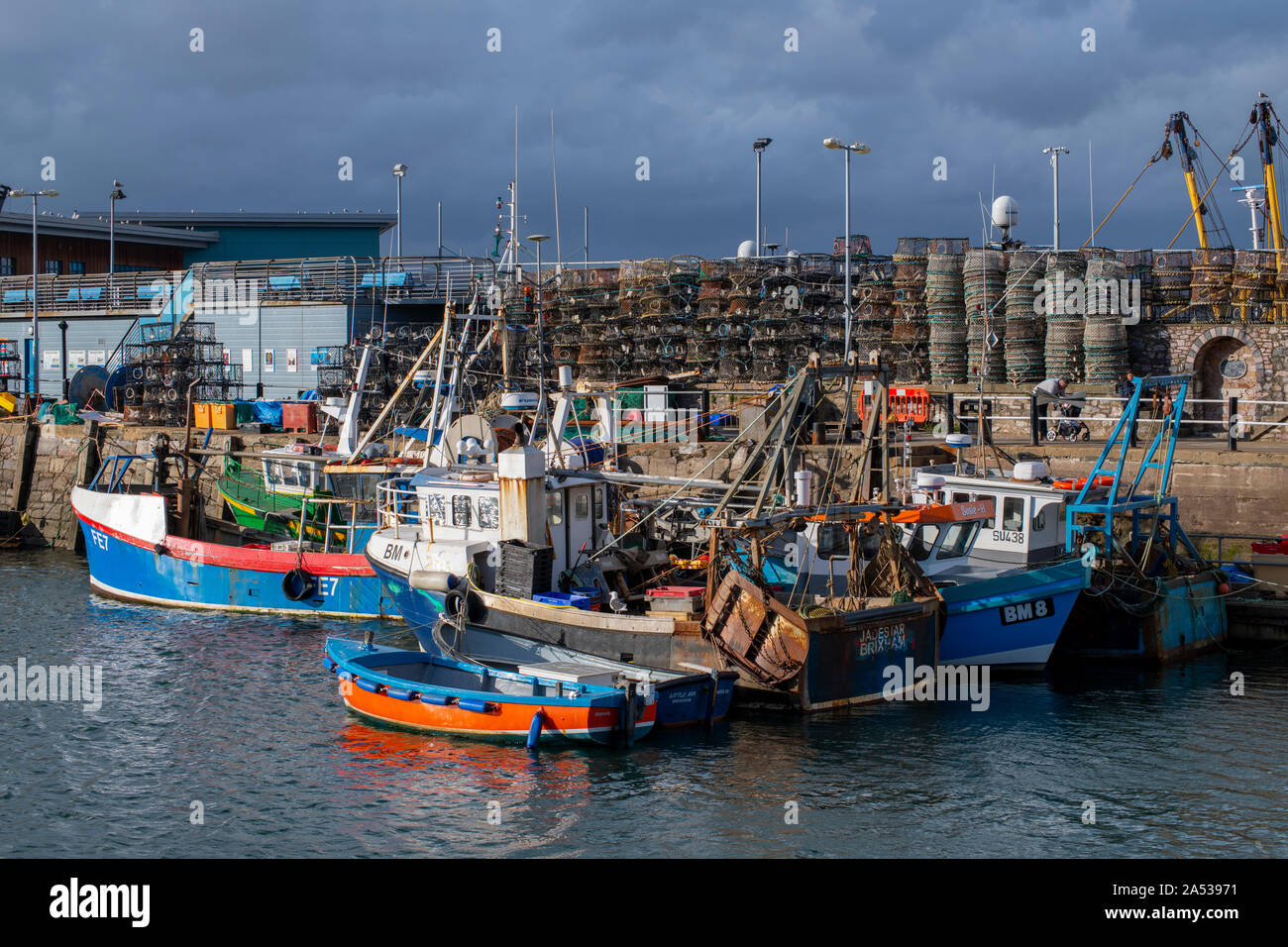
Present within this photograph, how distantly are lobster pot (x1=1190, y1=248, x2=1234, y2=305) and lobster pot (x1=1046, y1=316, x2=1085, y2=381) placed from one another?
325 cm

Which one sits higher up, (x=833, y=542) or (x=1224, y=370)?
(x=1224, y=370)

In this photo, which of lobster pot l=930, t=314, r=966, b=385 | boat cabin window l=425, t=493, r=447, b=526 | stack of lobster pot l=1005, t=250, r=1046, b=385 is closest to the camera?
boat cabin window l=425, t=493, r=447, b=526

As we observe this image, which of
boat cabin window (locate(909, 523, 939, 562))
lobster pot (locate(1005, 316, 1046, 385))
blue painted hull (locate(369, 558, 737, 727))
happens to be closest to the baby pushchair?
lobster pot (locate(1005, 316, 1046, 385))

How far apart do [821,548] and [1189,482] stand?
32.7ft

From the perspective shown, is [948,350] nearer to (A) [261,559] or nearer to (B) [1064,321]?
(B) [1064,321]

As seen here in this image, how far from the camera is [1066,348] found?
33125 mm

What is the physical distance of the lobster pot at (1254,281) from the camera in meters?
33.0

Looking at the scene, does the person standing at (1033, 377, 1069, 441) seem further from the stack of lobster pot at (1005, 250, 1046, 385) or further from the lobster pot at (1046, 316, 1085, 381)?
the stack of lobster pot at (1005, 250, 1046, 385)

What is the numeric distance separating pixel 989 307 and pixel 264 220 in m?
36.0

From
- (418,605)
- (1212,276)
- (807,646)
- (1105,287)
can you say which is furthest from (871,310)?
(807,646)

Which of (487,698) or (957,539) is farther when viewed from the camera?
(957,539)

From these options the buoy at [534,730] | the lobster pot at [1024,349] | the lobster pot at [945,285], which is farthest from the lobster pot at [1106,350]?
the buoy at [534,730]

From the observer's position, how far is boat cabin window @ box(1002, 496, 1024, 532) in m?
21.0
